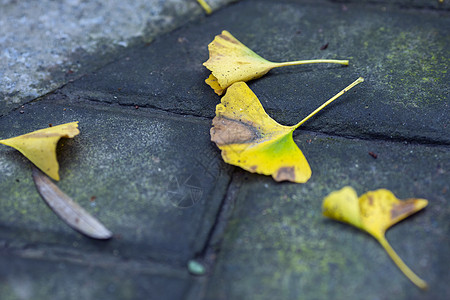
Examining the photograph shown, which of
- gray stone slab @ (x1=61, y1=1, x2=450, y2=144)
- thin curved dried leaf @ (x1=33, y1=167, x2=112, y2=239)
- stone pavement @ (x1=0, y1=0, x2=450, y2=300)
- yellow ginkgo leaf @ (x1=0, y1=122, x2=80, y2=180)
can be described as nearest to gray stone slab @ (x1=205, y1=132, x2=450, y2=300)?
stone pavement @ (x1=0, y1=0, x2=450, y2=300)

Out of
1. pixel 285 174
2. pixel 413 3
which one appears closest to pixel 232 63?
pixel 285 174

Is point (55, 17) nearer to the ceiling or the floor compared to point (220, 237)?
nearer to the ceiling

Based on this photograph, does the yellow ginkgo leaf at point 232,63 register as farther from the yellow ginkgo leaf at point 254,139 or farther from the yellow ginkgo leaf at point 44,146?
the yellow ginkgo leaf at point 44,146

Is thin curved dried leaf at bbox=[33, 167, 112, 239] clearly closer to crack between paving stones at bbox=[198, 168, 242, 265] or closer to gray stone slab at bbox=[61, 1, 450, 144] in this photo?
crack between paving stones at bbox=[198, 168, 242, 265]

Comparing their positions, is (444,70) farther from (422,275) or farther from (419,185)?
(422,275)

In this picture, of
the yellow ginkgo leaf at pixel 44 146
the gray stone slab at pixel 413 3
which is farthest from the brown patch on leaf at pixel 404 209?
the gray stone slab at pixel 413 3

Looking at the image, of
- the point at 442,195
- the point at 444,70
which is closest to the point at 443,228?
the point at 442,195

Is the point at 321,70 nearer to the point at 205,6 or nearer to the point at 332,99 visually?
the point at 332,99
